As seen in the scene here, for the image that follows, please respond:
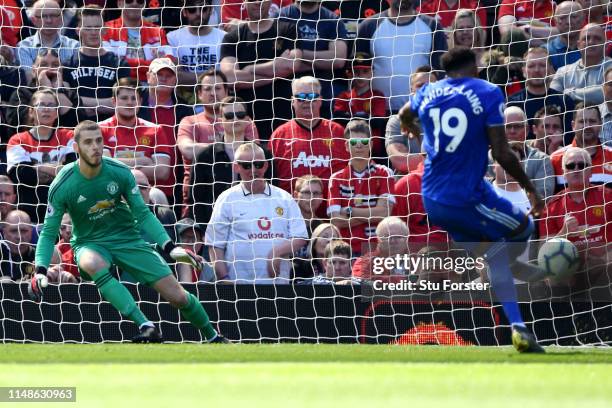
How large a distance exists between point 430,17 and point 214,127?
2.72 metres

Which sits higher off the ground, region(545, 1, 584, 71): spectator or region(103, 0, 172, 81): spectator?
region(103, 0, 172, 81): spectator

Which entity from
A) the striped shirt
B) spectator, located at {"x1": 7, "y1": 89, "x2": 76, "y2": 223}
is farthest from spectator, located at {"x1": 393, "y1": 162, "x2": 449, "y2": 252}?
the striped shirt

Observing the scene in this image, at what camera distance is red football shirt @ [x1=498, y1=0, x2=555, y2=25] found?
1477 centimetres

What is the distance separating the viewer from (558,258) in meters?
11.7

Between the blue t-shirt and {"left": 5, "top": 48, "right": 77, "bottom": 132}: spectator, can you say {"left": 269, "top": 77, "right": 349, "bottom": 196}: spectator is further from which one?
the blue t-shirt

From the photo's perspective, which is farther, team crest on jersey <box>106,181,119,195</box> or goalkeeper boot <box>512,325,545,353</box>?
team crest on jersey <box>106,181,119,195</box>

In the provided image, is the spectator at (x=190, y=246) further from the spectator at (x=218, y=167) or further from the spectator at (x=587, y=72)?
the spectator at (x=587, y=72)

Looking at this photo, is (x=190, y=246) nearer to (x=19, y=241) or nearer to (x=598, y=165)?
(x=19, y=241)

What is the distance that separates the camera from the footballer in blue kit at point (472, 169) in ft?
30.6

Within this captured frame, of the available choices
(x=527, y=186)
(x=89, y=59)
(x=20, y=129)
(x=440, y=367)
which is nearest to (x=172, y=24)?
(x=89, y=59)

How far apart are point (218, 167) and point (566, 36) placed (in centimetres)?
413

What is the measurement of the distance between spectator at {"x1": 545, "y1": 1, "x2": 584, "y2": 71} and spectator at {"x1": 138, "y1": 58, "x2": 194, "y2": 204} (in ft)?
13.5

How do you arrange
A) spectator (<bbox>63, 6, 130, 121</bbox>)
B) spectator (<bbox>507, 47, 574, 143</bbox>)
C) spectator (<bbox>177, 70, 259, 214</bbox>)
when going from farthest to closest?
1. spectator (<bbox>63, 6, 130, 121</bbox>)
2. spectator (<bbox>177, 70, 259, 214</bbox>)
3. spectator (<bbox>507, 47, 574, 143</bbox>)

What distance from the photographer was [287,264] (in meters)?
13.0
